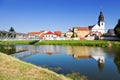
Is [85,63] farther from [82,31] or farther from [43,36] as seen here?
[43,36]

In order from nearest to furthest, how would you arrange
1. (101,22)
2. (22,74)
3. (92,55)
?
(22,74) < (92,55) < (101,22)

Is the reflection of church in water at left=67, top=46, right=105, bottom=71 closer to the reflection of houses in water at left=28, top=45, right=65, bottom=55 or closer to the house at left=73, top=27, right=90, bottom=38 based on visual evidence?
the reflection of houses in water at left=28, top=45, right=65, bottom=55

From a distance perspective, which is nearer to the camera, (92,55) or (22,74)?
(22,74)

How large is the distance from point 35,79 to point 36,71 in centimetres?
258

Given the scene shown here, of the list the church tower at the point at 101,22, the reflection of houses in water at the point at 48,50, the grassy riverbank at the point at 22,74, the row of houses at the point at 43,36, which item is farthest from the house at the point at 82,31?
the grassy riverbank at the point at 22,74

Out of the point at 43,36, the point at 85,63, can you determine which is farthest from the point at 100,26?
the point at 85,63

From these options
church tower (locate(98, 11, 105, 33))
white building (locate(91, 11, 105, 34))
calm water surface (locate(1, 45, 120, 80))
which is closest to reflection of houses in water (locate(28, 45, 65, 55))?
calm water surface (locate(1, 45, 120, 80))

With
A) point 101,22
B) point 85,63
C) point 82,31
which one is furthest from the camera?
point 101,22

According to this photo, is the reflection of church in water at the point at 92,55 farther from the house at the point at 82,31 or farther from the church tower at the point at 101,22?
the church tower at the point at 101,22

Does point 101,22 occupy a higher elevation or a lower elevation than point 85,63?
higher

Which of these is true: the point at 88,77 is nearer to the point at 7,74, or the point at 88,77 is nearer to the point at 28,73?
the point at 28,73

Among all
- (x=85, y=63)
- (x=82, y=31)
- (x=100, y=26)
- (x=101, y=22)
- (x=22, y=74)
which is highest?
(x=101, y=22)

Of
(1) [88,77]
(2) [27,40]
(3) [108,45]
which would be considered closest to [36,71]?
(1) [88,77]

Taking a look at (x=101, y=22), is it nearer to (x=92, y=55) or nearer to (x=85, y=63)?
(x=92, y=55)
